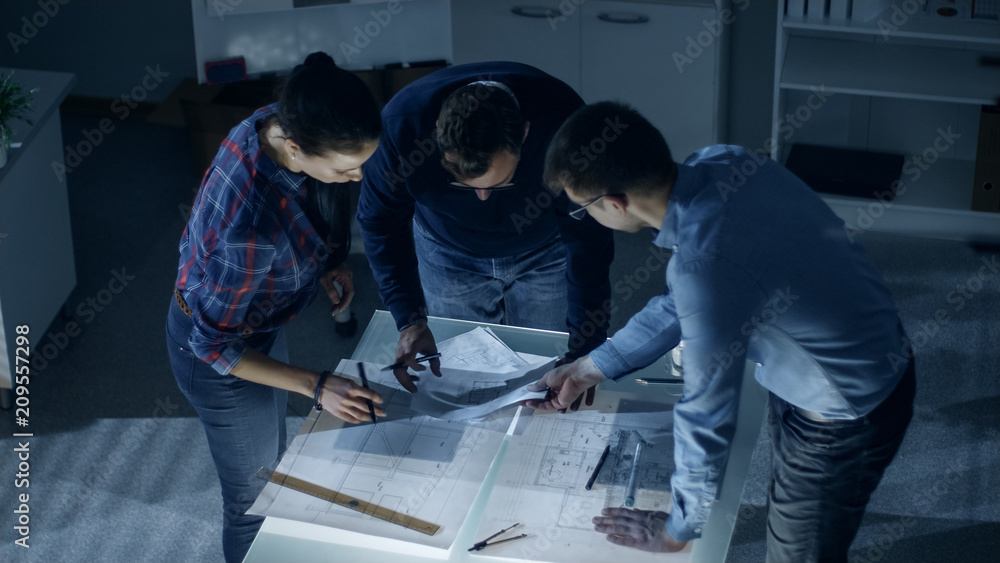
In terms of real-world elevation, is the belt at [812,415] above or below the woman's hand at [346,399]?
above

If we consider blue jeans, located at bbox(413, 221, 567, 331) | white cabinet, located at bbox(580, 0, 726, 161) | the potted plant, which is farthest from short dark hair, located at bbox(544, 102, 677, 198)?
white cabinet, located at bbox(580, 0, 726, 161)

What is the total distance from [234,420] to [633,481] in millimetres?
780

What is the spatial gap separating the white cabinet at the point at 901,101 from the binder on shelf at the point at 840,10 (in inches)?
1.7

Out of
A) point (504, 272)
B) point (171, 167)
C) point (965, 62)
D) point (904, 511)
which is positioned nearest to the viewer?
point (504, 272)

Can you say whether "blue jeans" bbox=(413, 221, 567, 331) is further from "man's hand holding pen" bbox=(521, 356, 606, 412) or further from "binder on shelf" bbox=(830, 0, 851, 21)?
"binder on shelf" bbox=(830, 0, 851, 21)

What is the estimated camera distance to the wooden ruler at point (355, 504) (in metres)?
1.67

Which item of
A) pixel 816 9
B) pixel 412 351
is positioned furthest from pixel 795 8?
pixel 412 351

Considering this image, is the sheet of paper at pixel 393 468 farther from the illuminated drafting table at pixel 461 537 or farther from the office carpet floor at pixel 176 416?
the office carpet floor at pixel 176 416

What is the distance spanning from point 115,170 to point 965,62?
3.23 metres

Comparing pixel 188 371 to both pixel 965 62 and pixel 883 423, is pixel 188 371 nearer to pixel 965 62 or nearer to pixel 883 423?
pixel 883 423

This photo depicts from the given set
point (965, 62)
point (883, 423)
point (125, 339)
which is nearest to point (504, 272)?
point (883, 423)

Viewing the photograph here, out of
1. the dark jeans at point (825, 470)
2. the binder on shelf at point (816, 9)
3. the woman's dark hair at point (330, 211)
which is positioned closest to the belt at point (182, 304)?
the woman's dark hair at point (330, 211)

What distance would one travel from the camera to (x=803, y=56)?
3684mm

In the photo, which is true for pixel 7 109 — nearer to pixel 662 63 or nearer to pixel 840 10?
pixel 662 63
